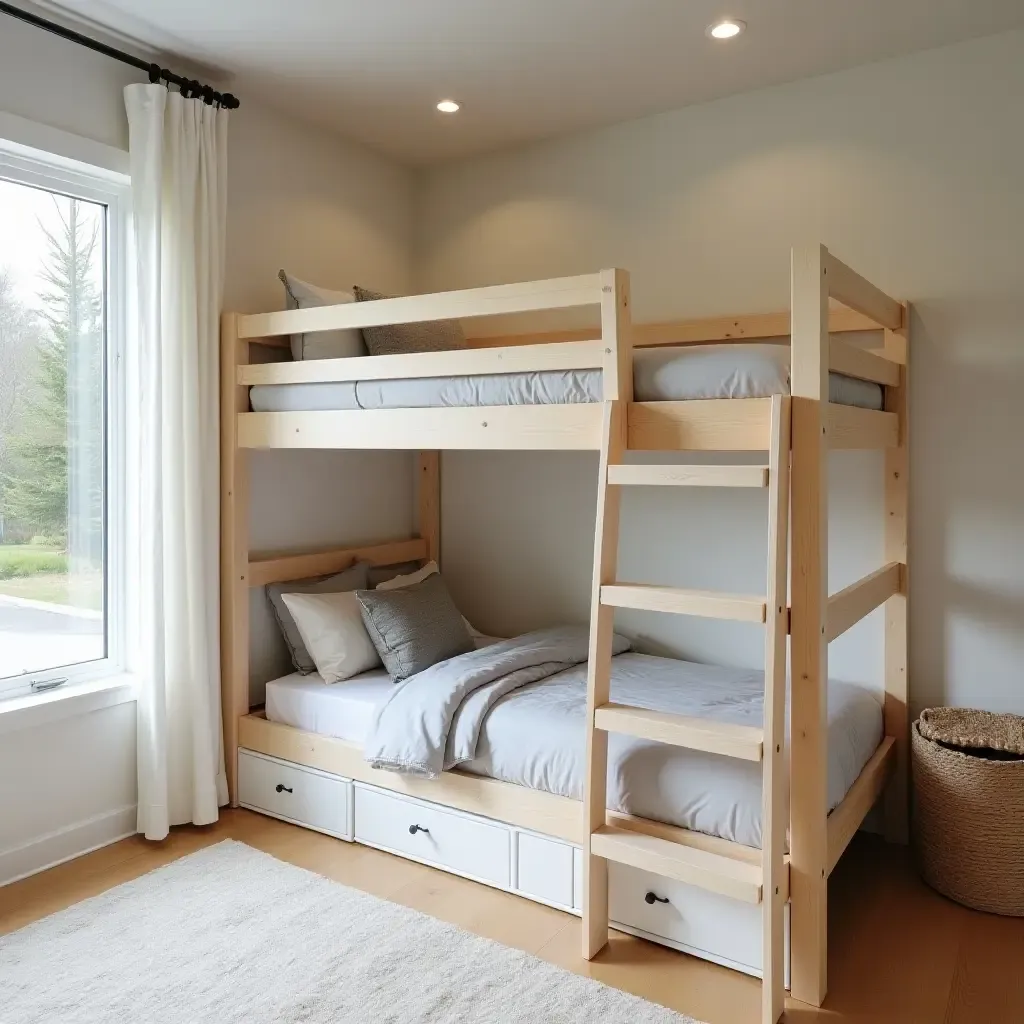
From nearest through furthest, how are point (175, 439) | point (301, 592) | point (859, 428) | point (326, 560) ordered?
1. point (859, 428)
2. point (175, 439)
3. point (301, 592)
4. point (326, 560)

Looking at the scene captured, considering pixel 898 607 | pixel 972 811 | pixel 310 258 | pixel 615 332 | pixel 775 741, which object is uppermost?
pixel 310 258

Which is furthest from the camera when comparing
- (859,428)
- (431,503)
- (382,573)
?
(431,503)

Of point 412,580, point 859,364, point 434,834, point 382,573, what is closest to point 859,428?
point 859,364

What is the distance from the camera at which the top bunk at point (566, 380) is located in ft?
6.93

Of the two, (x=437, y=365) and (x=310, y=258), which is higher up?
(x=310, y=258)

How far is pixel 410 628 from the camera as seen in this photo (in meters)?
3.09

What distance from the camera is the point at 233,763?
3.15 meters

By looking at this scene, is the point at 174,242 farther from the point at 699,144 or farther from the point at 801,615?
the point at 801,615

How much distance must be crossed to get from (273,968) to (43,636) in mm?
1299

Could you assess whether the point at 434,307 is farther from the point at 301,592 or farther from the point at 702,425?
the point at 301,592

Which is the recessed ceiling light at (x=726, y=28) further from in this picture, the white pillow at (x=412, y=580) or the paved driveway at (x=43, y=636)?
the paved driveway at (x=43, y=636)

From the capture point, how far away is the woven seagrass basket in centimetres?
241

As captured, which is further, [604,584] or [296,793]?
[296,793]

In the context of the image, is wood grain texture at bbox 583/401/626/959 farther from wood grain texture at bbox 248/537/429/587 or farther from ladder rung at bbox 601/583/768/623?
wood grain texture at bbox 248/537/429/587
